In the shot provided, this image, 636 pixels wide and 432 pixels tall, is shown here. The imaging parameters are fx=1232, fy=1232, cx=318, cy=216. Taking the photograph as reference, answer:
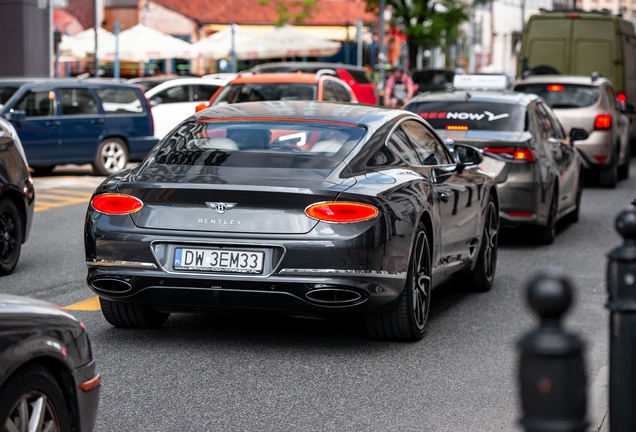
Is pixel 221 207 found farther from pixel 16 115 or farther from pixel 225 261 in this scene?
pixel 16 115

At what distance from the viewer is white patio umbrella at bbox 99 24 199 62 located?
122 feet

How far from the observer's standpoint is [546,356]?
253 centimetres

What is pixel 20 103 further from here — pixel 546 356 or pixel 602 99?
pixel 546 356

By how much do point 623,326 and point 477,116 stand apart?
341 inches

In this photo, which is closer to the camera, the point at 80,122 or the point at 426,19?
the point at 80,122

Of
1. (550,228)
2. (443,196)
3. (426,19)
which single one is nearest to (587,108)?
(550,228)

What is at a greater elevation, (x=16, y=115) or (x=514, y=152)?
(x=514, y=152)

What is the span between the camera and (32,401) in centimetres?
393

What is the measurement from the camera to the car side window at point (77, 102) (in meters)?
19.8

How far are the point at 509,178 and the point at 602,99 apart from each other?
25.1ft

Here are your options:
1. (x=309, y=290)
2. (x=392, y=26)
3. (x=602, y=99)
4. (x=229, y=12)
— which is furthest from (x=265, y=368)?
(x=229, y=12)

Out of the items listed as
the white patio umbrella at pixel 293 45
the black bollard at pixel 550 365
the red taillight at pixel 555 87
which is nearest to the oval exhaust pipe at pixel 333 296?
the black bollard at pixel 550 365

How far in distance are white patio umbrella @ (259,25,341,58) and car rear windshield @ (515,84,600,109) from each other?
75.3 ft

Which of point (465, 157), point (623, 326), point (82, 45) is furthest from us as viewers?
point (82, 45)
